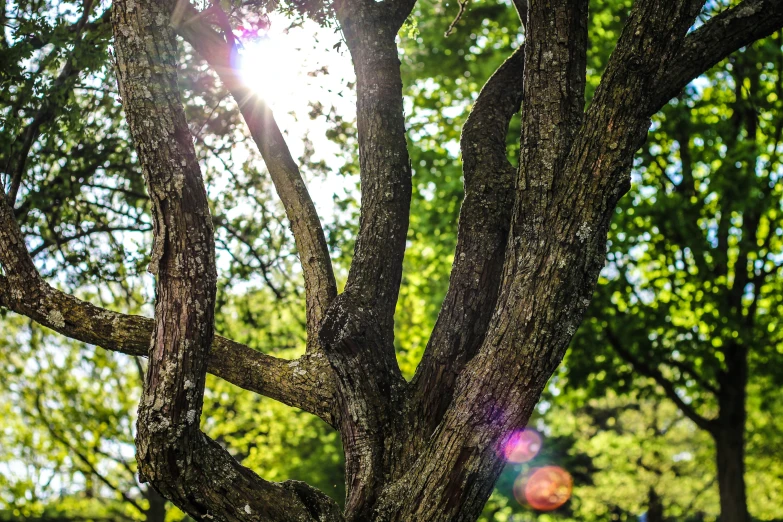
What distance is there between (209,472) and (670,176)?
457 inches

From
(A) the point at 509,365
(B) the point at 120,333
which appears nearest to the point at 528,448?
(B) the point at 120,333

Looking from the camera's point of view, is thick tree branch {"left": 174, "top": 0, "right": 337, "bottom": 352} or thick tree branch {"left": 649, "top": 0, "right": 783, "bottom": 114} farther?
thick tree branch {"left": 174, "top": 0, "right": 337, "bottom": 352}

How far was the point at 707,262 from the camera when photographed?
40.0 ft

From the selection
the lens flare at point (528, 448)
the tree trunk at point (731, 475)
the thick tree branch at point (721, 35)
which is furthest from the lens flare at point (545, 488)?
the thick tree branch at point (721, 35)

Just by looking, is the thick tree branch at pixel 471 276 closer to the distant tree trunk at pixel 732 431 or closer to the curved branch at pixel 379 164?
the curved branch at pixel 379 164

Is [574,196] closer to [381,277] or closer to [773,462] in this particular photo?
[381,277]

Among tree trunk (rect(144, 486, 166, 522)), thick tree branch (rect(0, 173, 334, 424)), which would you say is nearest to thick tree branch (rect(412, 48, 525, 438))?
thick tree branch (rect(0, 173, 334, 424))

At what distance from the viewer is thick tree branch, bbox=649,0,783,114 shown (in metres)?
4.28

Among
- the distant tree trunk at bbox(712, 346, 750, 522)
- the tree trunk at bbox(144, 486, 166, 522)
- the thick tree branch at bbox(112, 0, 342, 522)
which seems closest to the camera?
the thick tree branch at bbox(112, 0, 342, 522)

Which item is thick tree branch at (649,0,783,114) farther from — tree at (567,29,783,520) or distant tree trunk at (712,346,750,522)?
distant tree trunk at (712,346,750,522)

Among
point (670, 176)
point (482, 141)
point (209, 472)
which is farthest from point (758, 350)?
point (209, 472)

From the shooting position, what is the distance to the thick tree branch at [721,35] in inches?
169

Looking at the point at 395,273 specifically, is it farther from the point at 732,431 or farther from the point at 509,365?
the point at 732,431

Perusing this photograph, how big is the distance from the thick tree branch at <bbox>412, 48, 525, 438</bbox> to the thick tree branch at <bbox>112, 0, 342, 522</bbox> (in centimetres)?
124
